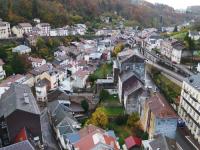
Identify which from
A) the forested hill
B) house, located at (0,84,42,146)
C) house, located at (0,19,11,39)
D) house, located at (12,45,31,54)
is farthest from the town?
the forested hill

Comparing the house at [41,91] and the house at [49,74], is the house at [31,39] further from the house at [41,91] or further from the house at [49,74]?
the house at [41,91]

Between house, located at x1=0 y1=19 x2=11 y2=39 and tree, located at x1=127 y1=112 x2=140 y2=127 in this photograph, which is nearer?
tree, located at x1=127 y1=112 x2=140 y2=127

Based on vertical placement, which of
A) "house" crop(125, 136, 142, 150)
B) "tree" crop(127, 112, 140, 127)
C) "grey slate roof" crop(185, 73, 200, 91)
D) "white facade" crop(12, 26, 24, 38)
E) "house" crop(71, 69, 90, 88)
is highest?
"white facade" crop(12, 26, 24, 38)

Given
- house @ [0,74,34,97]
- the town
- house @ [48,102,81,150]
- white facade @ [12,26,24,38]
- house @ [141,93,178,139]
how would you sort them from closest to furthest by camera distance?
the town
house @ [141,93,178,139]
house @ [48,102,81,150]
house @ [0,74,34,97]
white facade @ [12,26,24,38]

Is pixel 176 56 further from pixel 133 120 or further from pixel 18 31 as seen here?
pixel 18 31

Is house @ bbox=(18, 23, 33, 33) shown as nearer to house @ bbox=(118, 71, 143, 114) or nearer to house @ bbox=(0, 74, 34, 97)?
A: house @ bbox=(0, 74, 34, 97)

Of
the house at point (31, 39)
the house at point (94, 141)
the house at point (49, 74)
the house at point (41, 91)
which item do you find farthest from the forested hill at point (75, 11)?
the house at point (94, 141)

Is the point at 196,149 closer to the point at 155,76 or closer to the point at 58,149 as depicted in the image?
the point at 58,149

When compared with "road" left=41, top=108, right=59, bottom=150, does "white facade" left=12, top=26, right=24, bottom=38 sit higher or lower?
higher
